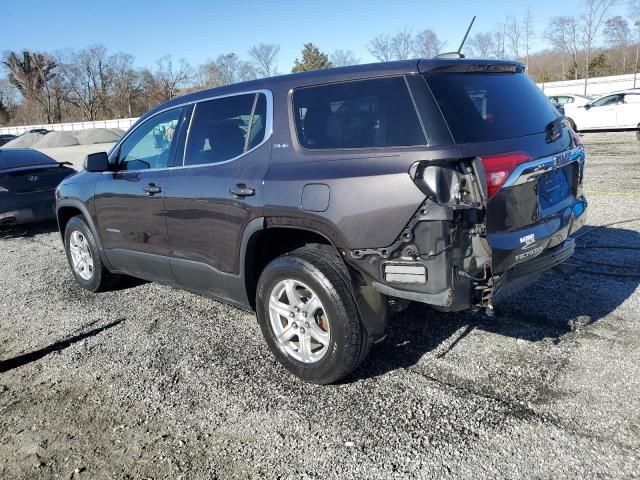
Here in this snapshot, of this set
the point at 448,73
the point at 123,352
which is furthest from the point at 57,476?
the point at 448,73

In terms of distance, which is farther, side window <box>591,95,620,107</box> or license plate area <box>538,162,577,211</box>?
side window <box>591,95,620,107</box>

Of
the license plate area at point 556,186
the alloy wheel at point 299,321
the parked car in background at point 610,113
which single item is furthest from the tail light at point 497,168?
the parked car in background at point 610,113

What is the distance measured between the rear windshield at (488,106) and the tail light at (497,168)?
13 centimetres

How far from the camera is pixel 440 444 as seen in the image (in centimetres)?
283

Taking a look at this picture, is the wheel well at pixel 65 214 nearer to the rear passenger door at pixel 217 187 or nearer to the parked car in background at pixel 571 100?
the rear passenger door at pixel 217 187

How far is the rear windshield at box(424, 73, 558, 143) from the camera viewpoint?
3.03 m

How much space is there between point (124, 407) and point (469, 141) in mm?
2647

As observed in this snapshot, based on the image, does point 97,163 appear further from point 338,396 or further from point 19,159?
point 19,159

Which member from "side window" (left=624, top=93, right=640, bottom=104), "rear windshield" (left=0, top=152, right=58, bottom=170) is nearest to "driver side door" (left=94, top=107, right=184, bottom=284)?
"rear windshield" (left=0, top=152, right=58, bottom=170)

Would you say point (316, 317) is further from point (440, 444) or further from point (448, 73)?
point (448, 73)

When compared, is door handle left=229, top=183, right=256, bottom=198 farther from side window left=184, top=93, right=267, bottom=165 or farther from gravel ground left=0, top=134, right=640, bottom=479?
gravel ground left=0, top=134, right=640, bottom=479

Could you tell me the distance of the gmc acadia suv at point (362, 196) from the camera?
291 cm

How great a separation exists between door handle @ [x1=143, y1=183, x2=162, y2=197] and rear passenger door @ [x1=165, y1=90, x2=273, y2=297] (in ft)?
0.42

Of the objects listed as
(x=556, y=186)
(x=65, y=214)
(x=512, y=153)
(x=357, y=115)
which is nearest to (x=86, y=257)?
(x=65, y=214)
